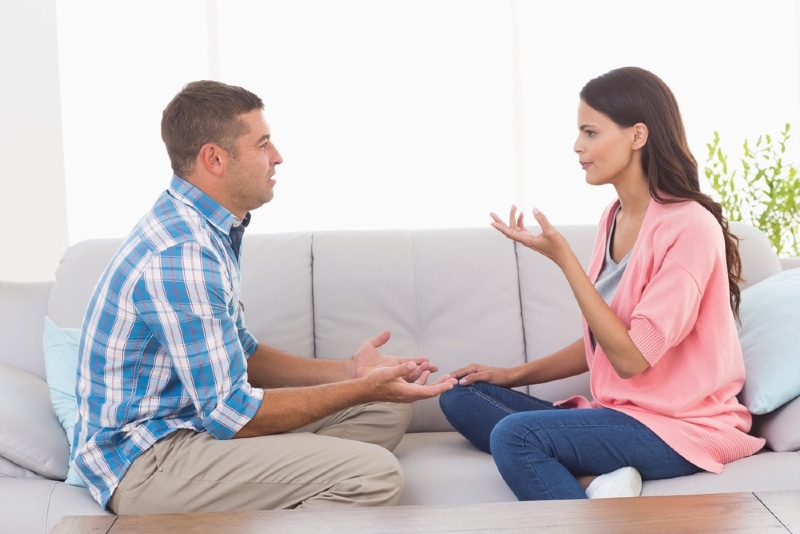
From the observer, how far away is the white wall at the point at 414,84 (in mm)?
4543

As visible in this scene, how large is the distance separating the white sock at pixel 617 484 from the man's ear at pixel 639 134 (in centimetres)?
70

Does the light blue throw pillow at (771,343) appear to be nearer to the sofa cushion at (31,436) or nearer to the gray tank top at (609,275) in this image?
the gray tank top at (609,275)

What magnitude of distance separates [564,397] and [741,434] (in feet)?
1.85

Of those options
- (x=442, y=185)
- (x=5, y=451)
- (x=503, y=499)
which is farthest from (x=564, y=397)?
(x=442, y=185)

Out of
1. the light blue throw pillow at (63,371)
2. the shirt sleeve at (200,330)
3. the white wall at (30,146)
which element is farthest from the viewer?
the white wall at (30,146)

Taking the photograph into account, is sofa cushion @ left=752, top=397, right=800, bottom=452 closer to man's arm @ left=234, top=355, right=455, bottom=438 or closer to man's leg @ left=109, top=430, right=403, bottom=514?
man's arm @ left=234, top=355, right=455, bottom=438

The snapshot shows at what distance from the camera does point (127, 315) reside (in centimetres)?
176

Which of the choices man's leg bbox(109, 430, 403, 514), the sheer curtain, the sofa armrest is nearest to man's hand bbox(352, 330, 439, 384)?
man's leg bbox(109, 430, 403, 514)

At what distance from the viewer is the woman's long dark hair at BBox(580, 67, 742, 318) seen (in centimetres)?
196

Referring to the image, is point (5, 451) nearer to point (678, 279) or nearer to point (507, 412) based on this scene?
point (507, 412)

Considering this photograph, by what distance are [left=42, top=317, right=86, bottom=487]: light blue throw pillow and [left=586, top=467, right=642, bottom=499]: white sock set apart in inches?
42.5

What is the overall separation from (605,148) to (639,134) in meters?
0.08

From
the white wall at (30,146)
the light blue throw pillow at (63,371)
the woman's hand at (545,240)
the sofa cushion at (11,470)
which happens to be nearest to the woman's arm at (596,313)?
the woman's hand at (545,240)

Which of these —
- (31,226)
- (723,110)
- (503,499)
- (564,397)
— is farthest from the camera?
(723,110)
